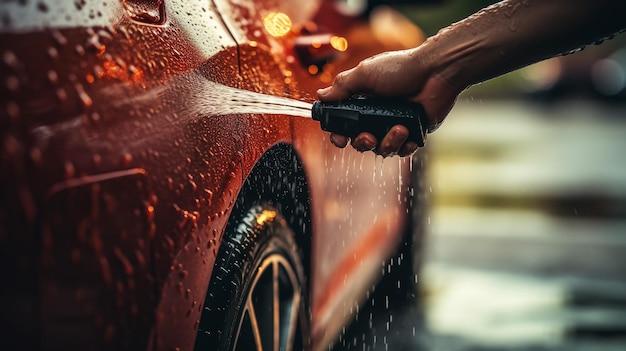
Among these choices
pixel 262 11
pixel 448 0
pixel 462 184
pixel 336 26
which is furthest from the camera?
pixel 462 184

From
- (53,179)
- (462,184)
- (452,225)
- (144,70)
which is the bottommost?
(53,179)

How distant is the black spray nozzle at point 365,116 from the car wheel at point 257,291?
1.05 ft

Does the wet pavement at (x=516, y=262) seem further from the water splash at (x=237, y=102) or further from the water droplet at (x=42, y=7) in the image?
the water droplet at (x=42, y=7)

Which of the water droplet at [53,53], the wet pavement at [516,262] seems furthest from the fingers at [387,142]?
the wet pavement at [516,262]

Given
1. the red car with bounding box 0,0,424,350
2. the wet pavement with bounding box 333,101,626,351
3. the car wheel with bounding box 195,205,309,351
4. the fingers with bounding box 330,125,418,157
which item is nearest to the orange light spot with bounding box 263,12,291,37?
the red car with bounding box 0,0,424,350

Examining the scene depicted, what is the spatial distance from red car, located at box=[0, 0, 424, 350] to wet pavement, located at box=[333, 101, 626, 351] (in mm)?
1514

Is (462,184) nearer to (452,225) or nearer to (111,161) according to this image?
(452,225)

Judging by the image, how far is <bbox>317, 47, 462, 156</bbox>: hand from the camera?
2.04m

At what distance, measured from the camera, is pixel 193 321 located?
1485mm

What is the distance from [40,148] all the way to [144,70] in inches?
13.1

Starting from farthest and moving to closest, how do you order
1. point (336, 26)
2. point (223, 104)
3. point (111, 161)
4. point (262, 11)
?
point (336, 26) → point (262, 11) → point (223, 104) → point (111, 161)

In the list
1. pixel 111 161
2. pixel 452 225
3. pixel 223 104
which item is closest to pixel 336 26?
pixel 223 104

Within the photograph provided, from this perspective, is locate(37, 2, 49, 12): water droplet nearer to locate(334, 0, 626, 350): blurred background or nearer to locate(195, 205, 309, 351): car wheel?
locate(195, 205, 309, 351): car wheel

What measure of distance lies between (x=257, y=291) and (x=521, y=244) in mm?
4217
